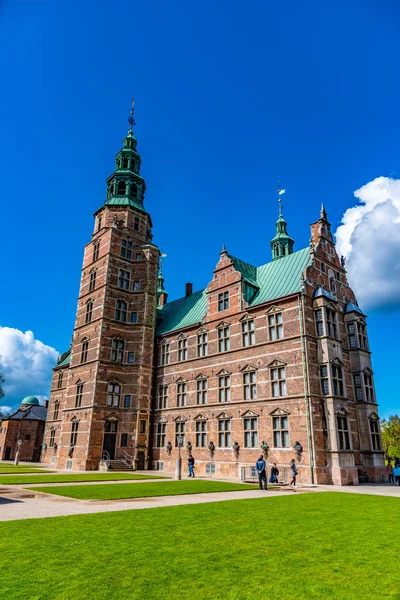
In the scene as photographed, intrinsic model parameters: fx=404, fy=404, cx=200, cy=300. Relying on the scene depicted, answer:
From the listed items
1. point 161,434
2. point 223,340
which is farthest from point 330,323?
point 161,434

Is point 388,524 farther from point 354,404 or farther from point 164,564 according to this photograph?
point 354,404

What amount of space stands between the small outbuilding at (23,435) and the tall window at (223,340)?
40054 millimetres

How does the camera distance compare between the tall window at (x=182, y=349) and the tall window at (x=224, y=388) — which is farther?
the tall window at (x=182, y=349)

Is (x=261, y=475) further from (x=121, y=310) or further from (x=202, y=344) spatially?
(x=121, y=310)

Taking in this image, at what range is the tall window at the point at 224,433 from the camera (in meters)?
32.3

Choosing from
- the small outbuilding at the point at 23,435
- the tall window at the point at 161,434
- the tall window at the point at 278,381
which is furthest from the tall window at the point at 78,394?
the small outbuilding at the point at 23,435

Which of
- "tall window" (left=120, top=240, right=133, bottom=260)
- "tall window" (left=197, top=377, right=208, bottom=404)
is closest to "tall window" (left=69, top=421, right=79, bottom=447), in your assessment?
"tall window" (left=197, top=377, right=208, bottom=404)

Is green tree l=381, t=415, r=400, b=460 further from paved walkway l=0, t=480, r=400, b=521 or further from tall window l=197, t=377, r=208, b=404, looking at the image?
paved walkway l=0, t=480, r=400, b=521

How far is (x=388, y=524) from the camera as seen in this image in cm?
1105

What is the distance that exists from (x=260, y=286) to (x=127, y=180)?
22928 mm

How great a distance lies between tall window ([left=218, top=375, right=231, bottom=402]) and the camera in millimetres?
33469

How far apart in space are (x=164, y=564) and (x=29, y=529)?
4.07 meters

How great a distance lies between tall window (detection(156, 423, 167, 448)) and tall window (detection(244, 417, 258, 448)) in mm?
10879

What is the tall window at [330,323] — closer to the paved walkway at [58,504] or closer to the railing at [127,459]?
the paved walkway at [58,504]
